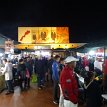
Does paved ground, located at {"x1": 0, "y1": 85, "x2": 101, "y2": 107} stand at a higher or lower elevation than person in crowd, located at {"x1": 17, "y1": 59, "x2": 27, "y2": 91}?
lower

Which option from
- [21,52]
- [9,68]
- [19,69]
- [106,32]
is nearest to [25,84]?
[19,69]

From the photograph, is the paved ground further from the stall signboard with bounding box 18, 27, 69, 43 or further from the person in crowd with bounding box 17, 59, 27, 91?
the stall signboard with bounding box 18, 27, 69, 43

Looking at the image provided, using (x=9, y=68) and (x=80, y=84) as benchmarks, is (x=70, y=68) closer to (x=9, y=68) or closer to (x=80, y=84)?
(x=80, y=84)

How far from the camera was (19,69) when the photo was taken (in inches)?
598

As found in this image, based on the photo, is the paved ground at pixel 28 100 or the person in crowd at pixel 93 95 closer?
the person in crowd at pixel 93 95

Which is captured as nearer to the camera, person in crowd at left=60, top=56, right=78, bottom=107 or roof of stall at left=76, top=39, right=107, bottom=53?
person in crowd at left=60, top=56, right=78, bottom=107

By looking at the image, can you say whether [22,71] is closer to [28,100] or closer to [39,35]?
[28,100]

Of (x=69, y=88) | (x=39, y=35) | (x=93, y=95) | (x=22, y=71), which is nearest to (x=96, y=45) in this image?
(x=22, y=71)

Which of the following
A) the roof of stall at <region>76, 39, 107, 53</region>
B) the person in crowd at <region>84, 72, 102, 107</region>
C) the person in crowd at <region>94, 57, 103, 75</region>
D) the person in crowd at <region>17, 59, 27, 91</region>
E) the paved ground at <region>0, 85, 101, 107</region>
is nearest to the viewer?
the person in crowd at <region>84, 72, 102, 107</region>

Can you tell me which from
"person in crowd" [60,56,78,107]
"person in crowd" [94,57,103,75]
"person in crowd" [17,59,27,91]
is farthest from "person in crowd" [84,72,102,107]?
"person in crowd" [17,59,27,91]

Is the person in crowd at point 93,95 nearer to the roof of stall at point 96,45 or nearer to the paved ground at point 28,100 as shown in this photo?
the paved ground at point 28,100

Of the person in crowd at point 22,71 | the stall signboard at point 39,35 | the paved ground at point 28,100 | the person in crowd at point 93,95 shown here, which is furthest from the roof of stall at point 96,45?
the person in crowd at point 93,95

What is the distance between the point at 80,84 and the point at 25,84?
6015 mm

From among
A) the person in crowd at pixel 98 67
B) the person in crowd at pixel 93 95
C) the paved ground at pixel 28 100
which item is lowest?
the paved ground at pixel 28 100
